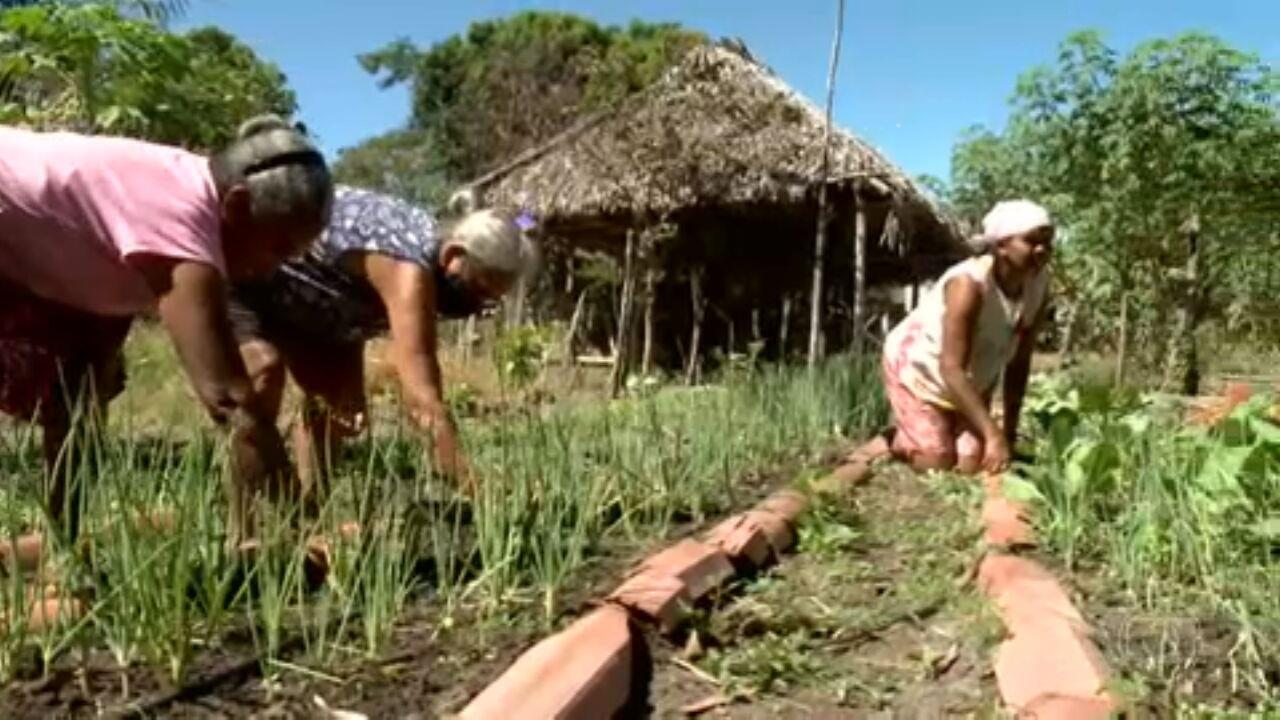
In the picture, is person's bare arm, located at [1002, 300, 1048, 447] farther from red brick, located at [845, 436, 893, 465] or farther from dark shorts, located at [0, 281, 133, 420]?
dark shorts, located at [0, 281, 133, 420]

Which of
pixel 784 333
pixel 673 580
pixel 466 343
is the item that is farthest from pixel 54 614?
pixel 466 343

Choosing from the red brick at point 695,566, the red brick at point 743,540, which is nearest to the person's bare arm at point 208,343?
the red brick at point 695,566

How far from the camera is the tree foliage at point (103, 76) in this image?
5.57 m

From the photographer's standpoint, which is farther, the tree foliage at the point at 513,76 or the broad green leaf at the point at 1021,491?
the tree foliage at the point at 513,76

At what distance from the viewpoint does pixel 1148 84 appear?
594 inches

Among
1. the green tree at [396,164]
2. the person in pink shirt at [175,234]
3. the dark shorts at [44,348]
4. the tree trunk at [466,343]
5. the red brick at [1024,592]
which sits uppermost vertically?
the green tree at [396,164]

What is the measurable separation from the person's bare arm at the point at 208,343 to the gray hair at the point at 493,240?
1.04m

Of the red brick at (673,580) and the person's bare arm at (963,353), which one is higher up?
the person's bare arm at (963,353)

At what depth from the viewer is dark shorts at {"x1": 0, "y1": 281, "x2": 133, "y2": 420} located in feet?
8.37

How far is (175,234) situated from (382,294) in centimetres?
107

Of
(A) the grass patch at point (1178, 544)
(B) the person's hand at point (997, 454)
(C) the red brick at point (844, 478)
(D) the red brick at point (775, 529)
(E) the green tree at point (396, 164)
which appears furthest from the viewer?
(E) the green tree at point (396, 164)

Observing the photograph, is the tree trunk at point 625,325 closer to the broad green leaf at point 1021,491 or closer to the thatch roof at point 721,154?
the thatch roof at point 721,154

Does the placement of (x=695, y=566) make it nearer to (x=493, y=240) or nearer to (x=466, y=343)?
(x=493, y=240)

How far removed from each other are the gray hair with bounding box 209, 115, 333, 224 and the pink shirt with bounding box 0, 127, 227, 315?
5 cm
